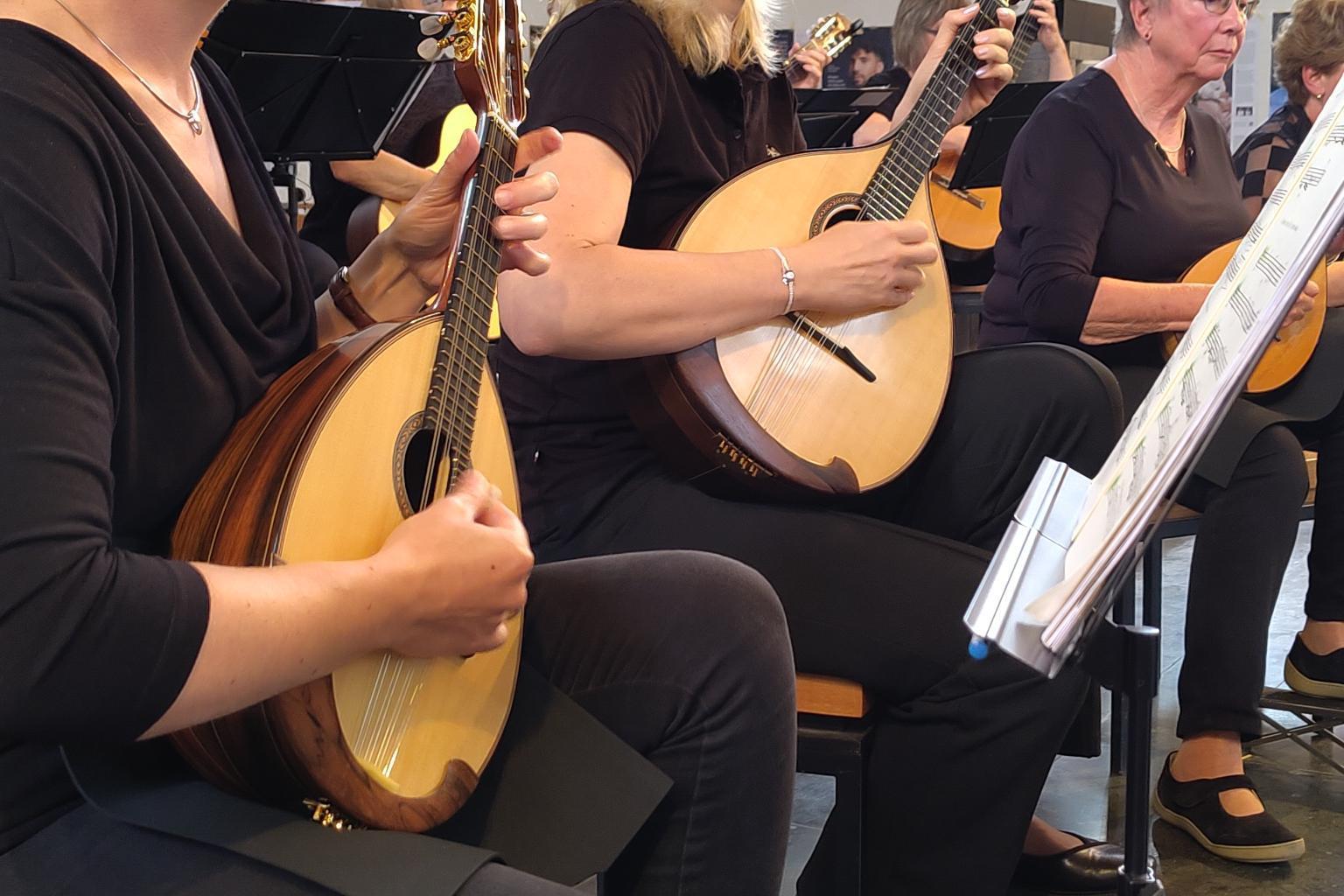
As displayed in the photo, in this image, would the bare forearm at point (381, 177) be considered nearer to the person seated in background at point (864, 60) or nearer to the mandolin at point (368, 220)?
the mandolin at point (368, 220)

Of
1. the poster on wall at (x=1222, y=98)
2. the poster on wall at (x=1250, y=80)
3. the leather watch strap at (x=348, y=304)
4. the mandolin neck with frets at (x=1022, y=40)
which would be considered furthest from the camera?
the poster on wall at (x=1250, y=80)

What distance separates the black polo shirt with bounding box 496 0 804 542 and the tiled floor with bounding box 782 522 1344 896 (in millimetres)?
711

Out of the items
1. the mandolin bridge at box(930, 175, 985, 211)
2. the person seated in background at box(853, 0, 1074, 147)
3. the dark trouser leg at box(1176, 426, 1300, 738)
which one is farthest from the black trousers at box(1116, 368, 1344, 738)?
the person seated in background at box(853, 0, 1074, 147)

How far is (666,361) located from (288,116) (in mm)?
1341

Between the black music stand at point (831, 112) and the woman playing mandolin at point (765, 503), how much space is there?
1.75m

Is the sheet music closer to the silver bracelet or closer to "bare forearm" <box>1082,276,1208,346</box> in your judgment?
the silver bracelet

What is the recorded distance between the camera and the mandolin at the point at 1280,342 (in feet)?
6.79

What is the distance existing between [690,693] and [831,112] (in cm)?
249

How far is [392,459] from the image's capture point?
0.90 m

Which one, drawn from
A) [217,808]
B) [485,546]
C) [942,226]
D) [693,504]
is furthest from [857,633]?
[942,226]

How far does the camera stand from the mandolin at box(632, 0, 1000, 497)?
4.32ft

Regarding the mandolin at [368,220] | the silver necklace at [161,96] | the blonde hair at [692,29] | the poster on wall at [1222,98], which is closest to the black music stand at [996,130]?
the mandolin at [368,220]

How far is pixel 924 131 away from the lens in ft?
5.29

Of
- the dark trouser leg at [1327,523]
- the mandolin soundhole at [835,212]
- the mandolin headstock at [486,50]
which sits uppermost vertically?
the mandolin headstock at [486,50]
